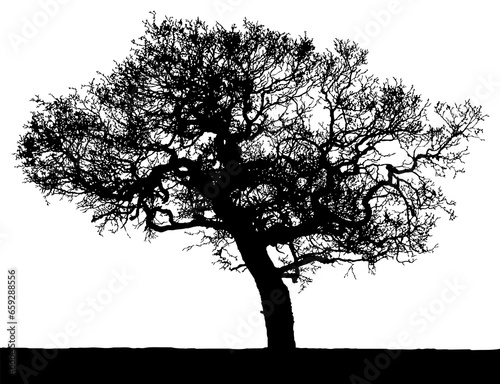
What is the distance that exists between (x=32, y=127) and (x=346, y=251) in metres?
11.7

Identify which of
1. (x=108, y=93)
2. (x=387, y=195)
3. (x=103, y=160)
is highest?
(x=108, y=93)

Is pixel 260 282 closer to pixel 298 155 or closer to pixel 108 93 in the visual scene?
pixel 298 155

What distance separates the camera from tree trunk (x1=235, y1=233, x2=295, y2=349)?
26.5 meters

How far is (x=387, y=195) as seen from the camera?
88.6 ft

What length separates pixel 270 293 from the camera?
87.0ft

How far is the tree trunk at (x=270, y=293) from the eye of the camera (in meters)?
26.5

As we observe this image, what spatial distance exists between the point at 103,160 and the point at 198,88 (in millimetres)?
4146
